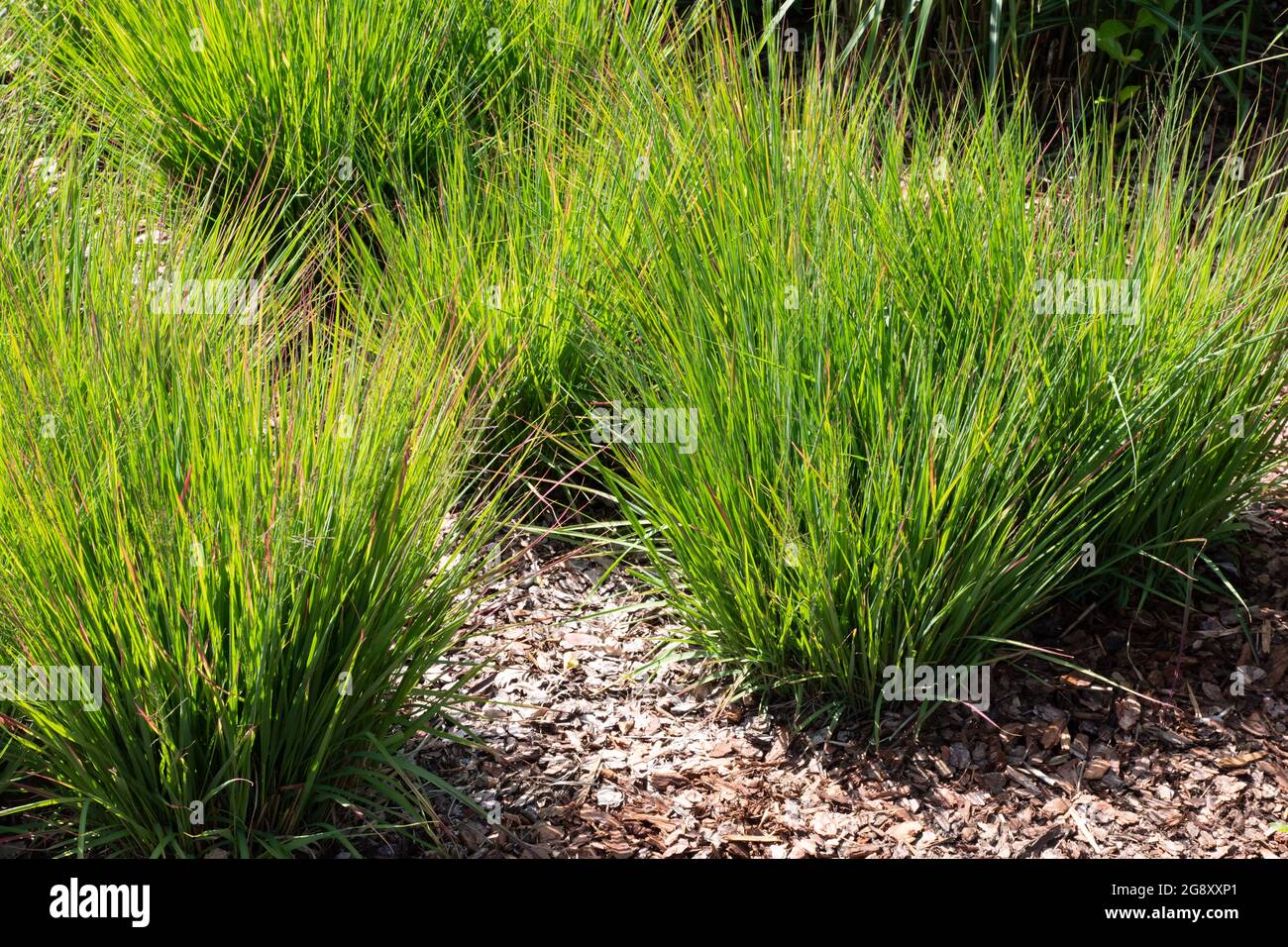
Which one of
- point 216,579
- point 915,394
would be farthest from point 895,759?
point 216,579

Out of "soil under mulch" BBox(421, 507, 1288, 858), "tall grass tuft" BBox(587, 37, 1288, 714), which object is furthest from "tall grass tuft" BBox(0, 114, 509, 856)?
"tall grass tuft" BBox(587, 37, 1288, 714)

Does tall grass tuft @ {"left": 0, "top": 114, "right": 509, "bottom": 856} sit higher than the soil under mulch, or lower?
higher

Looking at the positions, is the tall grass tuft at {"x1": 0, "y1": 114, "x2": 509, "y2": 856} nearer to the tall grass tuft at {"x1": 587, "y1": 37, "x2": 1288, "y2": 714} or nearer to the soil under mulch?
the soil under mulch

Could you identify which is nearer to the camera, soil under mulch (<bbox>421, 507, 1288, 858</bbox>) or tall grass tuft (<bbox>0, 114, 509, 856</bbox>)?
tall grass tuft (<bbox>0, 114, 509, 856</bbox>)

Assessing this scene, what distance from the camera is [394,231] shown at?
339 centimetres

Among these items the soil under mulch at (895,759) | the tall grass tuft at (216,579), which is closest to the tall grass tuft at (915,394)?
the soil under mulch at (895,759)

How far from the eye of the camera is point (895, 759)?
8.61 ft

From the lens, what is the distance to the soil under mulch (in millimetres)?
2482

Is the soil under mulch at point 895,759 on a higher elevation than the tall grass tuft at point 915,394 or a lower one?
lower

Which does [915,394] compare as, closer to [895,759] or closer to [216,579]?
[895,759]

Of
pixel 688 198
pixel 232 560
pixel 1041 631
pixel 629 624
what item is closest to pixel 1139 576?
pixel 1041 631

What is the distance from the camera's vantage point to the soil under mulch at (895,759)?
2.48 metres

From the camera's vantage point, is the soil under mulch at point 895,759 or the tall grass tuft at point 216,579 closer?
the tall grass tuft at point 216,579

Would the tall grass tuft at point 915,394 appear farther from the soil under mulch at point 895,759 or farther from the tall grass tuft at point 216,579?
the tall grass tuft at point 216,579
